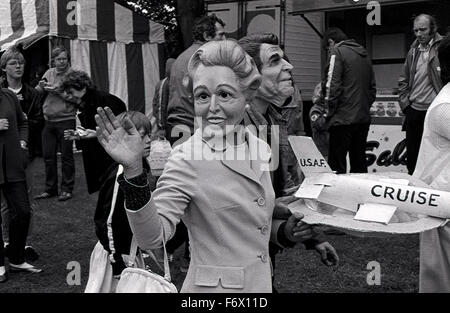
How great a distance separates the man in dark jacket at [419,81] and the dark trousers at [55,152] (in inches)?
162

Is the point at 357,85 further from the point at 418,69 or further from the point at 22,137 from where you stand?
the point at 22,137

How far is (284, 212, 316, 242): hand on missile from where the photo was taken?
8.14ft

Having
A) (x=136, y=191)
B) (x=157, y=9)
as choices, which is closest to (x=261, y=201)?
(x=136, y=191)

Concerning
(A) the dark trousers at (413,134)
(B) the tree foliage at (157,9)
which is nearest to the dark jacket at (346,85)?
(A) the dark trousers at (413,134)

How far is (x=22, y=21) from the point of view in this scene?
13055mm

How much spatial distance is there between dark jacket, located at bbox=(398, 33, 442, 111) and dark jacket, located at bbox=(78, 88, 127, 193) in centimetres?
310

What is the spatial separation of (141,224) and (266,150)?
69 centimetres

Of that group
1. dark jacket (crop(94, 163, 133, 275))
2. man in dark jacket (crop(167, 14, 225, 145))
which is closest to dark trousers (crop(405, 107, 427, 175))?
man in dark jacket (crop(167, 14, 225, 145))

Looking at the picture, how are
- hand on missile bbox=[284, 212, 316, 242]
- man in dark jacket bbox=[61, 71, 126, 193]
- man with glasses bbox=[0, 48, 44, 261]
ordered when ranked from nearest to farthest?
hand on missile bbox=[284, 212, 316, 242], man in dark jacket bbox=[61, 71, 126, 193], man with glasses bbox=[0, 48, 44, 261]

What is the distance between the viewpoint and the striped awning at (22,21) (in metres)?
12.8

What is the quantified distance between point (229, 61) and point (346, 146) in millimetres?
4661

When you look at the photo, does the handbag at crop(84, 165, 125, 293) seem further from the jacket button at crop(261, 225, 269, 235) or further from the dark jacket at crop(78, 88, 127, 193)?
the jacket button at crop(261, 225, 269, 235)

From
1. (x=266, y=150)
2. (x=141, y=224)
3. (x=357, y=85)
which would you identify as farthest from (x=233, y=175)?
(x=357, y=85)

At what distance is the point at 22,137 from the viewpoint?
561cm
